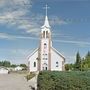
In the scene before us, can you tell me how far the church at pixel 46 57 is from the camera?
234 feet

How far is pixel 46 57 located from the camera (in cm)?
7188

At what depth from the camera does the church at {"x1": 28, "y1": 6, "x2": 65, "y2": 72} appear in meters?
71.2

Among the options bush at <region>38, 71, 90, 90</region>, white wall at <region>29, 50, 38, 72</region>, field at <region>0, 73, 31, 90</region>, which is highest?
white wall at <region>29, 50, 38, 72</region>

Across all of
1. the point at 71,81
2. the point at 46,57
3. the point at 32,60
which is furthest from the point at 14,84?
the point at 32,60

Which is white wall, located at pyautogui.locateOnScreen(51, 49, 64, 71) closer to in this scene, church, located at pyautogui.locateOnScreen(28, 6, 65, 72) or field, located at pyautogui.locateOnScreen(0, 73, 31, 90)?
church, located at pyautogui.locateOnScreen(28, 6, 65, 72)

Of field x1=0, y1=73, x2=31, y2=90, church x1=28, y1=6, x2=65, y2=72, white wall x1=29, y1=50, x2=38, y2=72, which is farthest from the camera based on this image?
white wall x1=29, y1=50, x2=38, y2=72

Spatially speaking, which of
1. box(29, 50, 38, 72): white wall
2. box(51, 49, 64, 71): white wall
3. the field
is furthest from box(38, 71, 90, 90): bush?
box(29, 50, 38, 72): white wall

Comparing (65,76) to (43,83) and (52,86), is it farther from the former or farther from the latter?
(43,83)

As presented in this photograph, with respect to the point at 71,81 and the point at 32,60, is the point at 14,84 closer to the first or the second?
the point at 71,81

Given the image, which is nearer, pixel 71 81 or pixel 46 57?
pixel 71 81

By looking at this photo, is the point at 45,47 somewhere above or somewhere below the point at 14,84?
above

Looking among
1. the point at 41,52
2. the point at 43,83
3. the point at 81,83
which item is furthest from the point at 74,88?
the point at 41,52

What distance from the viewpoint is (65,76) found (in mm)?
11875

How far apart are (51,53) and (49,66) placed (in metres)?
3.51
